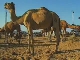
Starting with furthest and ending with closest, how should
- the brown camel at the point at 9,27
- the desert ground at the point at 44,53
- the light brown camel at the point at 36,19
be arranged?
the brown camel at the point at 9,27, the light brown camel at the point at 36,19, the desert ground at the point at 44,53

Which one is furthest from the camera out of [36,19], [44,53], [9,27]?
[9,27]

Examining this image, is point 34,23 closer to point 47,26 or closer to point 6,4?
point 47,26

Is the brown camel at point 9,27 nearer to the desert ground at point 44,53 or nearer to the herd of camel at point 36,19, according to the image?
the desert ground at point 44,53

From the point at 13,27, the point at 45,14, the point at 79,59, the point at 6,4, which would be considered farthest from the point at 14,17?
the point at 13,27

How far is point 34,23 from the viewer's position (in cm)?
1238

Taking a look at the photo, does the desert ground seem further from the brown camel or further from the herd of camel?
the brown camel

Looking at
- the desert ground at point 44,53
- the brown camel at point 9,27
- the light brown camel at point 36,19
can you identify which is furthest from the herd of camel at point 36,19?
the brown camel at point 9,27

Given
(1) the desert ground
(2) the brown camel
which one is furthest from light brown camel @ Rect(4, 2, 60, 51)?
(2) the brown camel

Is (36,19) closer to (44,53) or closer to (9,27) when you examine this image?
(44,53)

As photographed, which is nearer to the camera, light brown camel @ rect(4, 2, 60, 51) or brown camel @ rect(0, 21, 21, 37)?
light brown camel @ rect(4, 2, 60, 51)

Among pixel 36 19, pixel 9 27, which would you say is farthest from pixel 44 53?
pixel 9 27

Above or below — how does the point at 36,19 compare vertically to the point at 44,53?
above

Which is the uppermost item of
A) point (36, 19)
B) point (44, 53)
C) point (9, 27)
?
point (9, 27)

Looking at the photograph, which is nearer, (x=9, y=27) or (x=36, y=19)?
(x=36, y=19)
